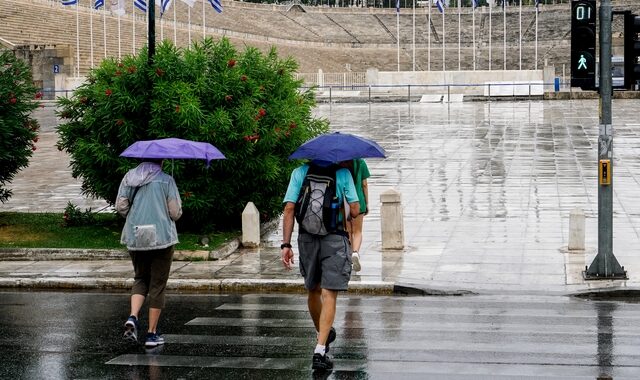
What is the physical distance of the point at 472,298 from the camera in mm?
13656

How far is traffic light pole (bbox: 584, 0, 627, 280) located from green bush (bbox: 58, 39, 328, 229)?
18.5 feet

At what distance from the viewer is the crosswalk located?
32.0 feet

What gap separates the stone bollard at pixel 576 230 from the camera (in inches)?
639

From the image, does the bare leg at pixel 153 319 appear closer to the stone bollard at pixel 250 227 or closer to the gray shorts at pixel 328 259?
the gray shorts at pixel 328 259

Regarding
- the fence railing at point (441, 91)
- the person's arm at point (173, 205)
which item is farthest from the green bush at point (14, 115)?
the fence railing at point (441, 91)

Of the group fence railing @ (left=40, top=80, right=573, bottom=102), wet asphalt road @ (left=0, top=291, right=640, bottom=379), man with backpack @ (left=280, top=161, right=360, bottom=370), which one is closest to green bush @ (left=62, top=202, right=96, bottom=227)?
wet asphalt road @ (left=0, top=291, right=640, bottom=379)

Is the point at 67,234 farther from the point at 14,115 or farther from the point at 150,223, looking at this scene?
the point at 150,223

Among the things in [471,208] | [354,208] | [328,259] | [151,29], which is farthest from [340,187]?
[471,208]

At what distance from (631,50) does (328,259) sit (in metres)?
6.84

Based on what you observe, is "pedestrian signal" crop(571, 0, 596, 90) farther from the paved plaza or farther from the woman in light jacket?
the woman in light jacket

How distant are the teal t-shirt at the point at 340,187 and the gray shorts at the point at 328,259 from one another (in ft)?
1.16

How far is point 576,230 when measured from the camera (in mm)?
16344

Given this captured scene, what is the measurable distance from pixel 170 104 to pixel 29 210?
589 centimetres

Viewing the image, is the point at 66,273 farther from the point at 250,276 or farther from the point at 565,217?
the point at 565,217
